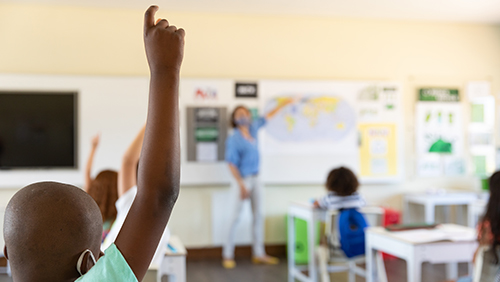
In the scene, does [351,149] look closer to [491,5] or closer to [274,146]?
[274,146]

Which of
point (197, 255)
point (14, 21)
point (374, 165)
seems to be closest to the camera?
point (14, 21)

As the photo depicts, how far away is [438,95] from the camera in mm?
6031

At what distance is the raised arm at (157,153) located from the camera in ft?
1.99

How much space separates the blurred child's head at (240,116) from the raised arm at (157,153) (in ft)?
15.3

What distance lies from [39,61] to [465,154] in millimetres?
4837

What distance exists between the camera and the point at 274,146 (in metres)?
5.60

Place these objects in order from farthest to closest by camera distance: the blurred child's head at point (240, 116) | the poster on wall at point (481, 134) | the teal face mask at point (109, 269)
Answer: the poster on wall at point (481, 134) < the blurred child's head at point (240, 116) < the teal face mask at point (109, 269)

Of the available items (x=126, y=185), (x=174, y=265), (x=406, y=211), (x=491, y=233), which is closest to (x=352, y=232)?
(x=491, y=233)

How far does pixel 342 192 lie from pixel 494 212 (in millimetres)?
1365

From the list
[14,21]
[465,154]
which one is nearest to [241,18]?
[14,21]

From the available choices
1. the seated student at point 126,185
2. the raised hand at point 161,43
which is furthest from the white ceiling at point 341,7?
the raised hand at point 161,43

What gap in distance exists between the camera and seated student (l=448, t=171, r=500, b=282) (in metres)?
2.37

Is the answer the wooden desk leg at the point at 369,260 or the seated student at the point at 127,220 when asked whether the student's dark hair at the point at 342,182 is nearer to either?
the wooden desk leg at the point at 369,260

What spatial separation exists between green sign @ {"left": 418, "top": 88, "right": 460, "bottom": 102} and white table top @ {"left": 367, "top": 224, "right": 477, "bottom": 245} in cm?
308
